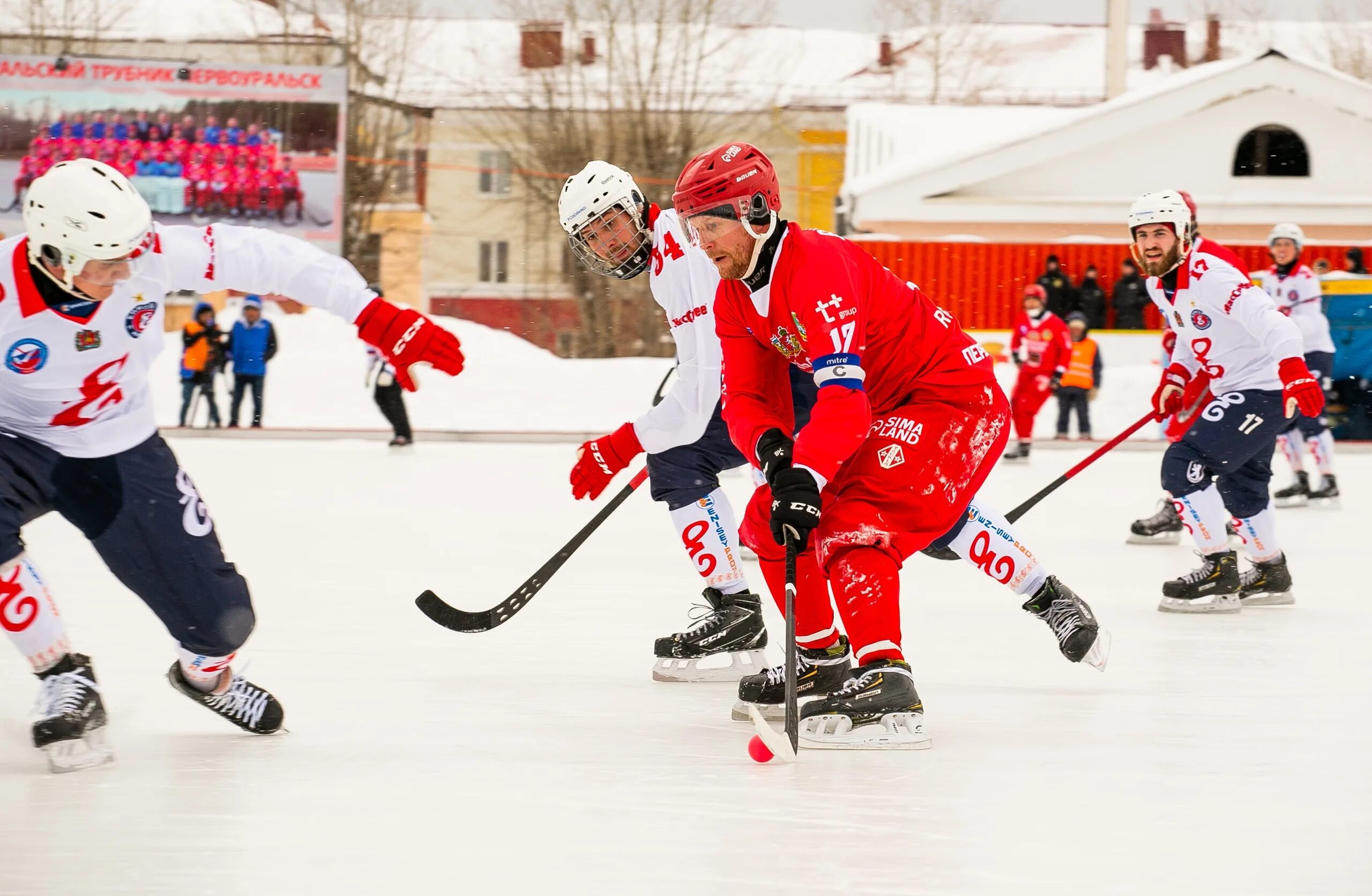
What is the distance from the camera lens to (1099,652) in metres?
3.70

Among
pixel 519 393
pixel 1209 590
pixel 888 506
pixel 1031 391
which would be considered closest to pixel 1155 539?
pixel 1209 590

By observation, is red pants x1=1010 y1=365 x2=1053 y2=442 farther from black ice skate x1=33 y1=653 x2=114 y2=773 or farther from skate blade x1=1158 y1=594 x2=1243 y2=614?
black ice skate x1=33 y1=653 x2=114 y2=773

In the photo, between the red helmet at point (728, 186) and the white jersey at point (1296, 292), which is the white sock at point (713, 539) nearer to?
the red helmet at point (728, 186)

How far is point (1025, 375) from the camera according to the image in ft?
38.4

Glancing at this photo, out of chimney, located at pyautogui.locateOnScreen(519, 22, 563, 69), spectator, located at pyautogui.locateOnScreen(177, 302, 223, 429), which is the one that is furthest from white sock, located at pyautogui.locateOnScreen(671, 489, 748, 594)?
chimney, located at pyautogui.locateOnScreen(519, 22, 563, 69)

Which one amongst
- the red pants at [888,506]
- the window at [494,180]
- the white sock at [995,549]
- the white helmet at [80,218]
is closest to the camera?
the white helmet at [80,218]

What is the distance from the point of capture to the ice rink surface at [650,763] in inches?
92.2

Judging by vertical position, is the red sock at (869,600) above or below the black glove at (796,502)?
below

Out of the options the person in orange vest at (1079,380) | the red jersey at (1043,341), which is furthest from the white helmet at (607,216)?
the person in orange vest at (1079,380)

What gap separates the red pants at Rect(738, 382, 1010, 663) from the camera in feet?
10.1

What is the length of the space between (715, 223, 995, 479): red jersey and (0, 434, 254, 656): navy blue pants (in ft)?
3.69

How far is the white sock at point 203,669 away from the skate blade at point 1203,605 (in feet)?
10.3

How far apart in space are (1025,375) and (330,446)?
17.8ft

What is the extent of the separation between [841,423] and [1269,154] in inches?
688
